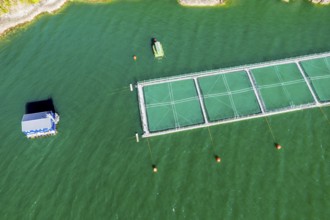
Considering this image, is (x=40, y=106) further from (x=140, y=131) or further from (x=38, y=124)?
(x=140, y=131)

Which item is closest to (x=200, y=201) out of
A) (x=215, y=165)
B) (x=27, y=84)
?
(x=215, y=165)

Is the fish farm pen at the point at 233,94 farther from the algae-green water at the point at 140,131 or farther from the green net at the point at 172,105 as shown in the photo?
the algae-green water at the point at 140,131

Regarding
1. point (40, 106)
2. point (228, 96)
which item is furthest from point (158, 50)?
point (40, 106)

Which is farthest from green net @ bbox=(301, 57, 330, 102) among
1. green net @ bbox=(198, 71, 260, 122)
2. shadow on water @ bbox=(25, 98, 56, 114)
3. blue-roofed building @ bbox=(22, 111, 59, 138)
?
shadow on water @ bbox=(25, 98, 56, 114)

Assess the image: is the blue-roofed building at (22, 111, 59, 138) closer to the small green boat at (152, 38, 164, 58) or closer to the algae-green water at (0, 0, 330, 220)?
the algae-green water at (0, 0, 330, 220)

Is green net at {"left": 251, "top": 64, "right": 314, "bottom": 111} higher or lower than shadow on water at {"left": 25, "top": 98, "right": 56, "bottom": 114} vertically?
lower

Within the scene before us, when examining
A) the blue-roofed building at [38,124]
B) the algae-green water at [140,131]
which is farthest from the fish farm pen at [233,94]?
the blue-roofed building at [38,124]

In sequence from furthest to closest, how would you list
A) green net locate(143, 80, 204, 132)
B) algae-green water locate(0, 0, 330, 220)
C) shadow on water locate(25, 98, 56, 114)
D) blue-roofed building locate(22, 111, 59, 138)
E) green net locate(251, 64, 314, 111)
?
shadow on water locate(25, 98, 56, 114) < green net locate(251, 64, 314, 111) < green net locate(143, 80, 204, 132) < blue-roofed building locate(22, 111, 59, 138) < algae-green water locate(0, 0, 330, 220)
